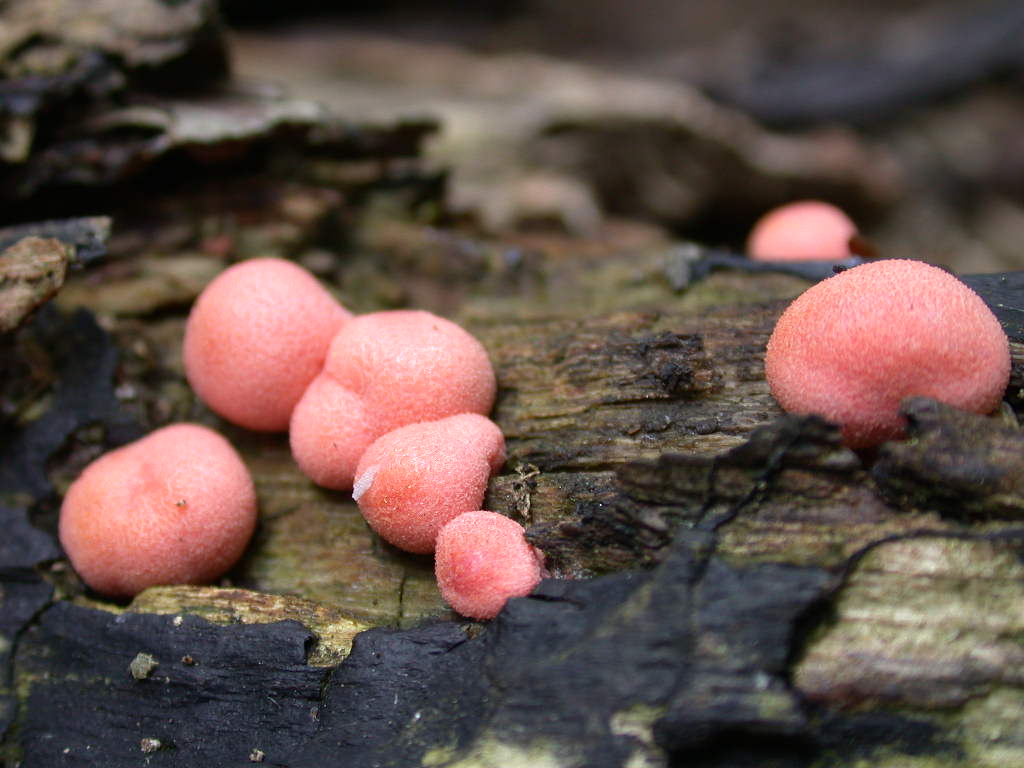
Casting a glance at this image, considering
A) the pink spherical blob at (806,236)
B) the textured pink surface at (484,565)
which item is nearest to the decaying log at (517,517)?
the textured pink surface at (484,565)

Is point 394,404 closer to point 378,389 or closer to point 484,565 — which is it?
point 378,389

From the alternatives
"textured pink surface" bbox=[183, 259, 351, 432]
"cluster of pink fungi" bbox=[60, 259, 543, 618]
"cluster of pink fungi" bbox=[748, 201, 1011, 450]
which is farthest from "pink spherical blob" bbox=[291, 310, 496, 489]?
"cluster of pink fungi" bbox=[748, 201, 1011, 450]

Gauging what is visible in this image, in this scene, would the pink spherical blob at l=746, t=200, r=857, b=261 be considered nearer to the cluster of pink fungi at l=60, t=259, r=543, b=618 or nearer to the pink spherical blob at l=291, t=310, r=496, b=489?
the pink spherical blob at l=291, t=310, r=496, b=489

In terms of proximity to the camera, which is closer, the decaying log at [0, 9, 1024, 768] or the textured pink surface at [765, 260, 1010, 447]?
the decaying log at [0, 9, 1024, 768]

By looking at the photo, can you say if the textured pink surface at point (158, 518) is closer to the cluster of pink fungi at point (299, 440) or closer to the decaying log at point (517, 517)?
the cluster of pink fungi at point (299, 440)

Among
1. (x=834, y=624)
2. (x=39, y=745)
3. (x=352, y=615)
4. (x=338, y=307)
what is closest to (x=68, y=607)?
(x=39, y=745)

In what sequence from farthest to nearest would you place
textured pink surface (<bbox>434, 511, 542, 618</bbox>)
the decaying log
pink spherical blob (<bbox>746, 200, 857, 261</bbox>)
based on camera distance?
pink spherical blob (<bbox>746, 200, 857, 261</bbox>), textured pink surface (<bbox>434, 511, 542, 618</bbox>), the decaying log

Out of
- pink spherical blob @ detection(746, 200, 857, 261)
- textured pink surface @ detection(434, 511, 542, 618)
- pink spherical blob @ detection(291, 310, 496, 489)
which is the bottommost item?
textured pink surface @ detection(434, 511, 542, 618)
